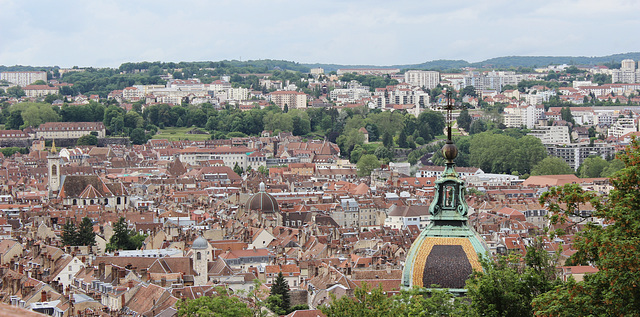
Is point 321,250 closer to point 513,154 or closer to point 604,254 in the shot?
point 604,254

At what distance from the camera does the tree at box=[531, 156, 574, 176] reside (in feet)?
392

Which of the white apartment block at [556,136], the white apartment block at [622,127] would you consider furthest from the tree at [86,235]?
the white apartment block at [622,127]

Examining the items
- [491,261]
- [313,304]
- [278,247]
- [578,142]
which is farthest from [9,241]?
[578,142]

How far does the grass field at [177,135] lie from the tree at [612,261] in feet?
466

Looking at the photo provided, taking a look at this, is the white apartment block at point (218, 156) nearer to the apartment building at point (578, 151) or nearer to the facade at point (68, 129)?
the facade at point (68, 129)

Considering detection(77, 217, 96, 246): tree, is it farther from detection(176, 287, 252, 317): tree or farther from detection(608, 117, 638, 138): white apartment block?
detection(608, 117, 638, 138): white apartment block

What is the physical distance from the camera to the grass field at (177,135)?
157875 mm

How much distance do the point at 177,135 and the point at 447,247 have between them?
146 metres

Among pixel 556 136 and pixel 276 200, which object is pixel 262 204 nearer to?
pixel 276 200

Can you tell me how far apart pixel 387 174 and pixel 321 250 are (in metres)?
63.1

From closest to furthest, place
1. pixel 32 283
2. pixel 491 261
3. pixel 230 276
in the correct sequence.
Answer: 1. pixel 491 261
2. pixel 32 283
3. pixel 230 276

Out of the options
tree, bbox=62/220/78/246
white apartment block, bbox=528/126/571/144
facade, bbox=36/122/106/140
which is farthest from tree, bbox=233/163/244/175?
tree, bbox=62/220/78/246

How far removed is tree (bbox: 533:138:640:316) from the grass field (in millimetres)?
141997

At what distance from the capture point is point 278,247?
6012 cm
